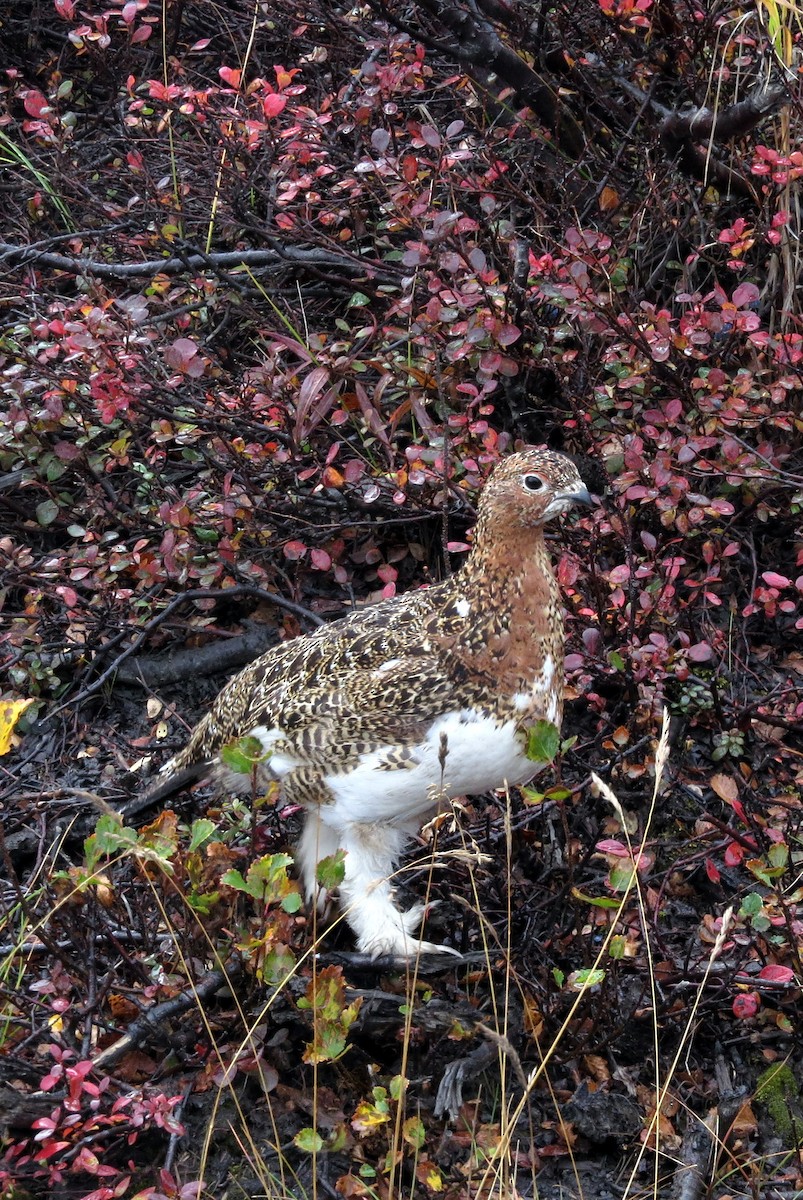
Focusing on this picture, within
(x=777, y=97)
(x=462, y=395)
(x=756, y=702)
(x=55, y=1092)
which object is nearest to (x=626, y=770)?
(x=756, y=702)

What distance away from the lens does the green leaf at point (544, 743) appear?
116 inches

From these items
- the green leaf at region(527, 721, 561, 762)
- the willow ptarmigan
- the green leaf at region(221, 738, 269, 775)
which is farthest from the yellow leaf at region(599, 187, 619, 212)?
the green leaf at region(221, 738, 269, 775)

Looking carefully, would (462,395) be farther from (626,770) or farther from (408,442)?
(626,770)

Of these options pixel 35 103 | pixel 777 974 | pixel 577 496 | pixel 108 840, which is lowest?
pixel 777 974

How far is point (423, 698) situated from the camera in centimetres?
319

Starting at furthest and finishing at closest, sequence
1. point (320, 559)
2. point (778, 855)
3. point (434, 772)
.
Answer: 1. point (320, 559)
2. point (434, 772)
3. point (778, 855)

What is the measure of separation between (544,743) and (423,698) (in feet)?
1.18

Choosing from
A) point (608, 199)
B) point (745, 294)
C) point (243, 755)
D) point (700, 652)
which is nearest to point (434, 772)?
point (243, 755)

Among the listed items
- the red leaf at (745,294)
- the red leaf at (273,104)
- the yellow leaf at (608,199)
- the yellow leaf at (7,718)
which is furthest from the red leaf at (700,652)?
the red leaf at (273,104)

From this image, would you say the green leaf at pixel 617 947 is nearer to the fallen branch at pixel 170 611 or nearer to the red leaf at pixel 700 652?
the red leaf at pixel 700 652

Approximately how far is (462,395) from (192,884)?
6.82 feet

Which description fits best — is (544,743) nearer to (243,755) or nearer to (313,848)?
(243,755)

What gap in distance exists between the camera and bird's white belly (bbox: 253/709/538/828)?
3.10 metres

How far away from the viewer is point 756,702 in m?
3.79
